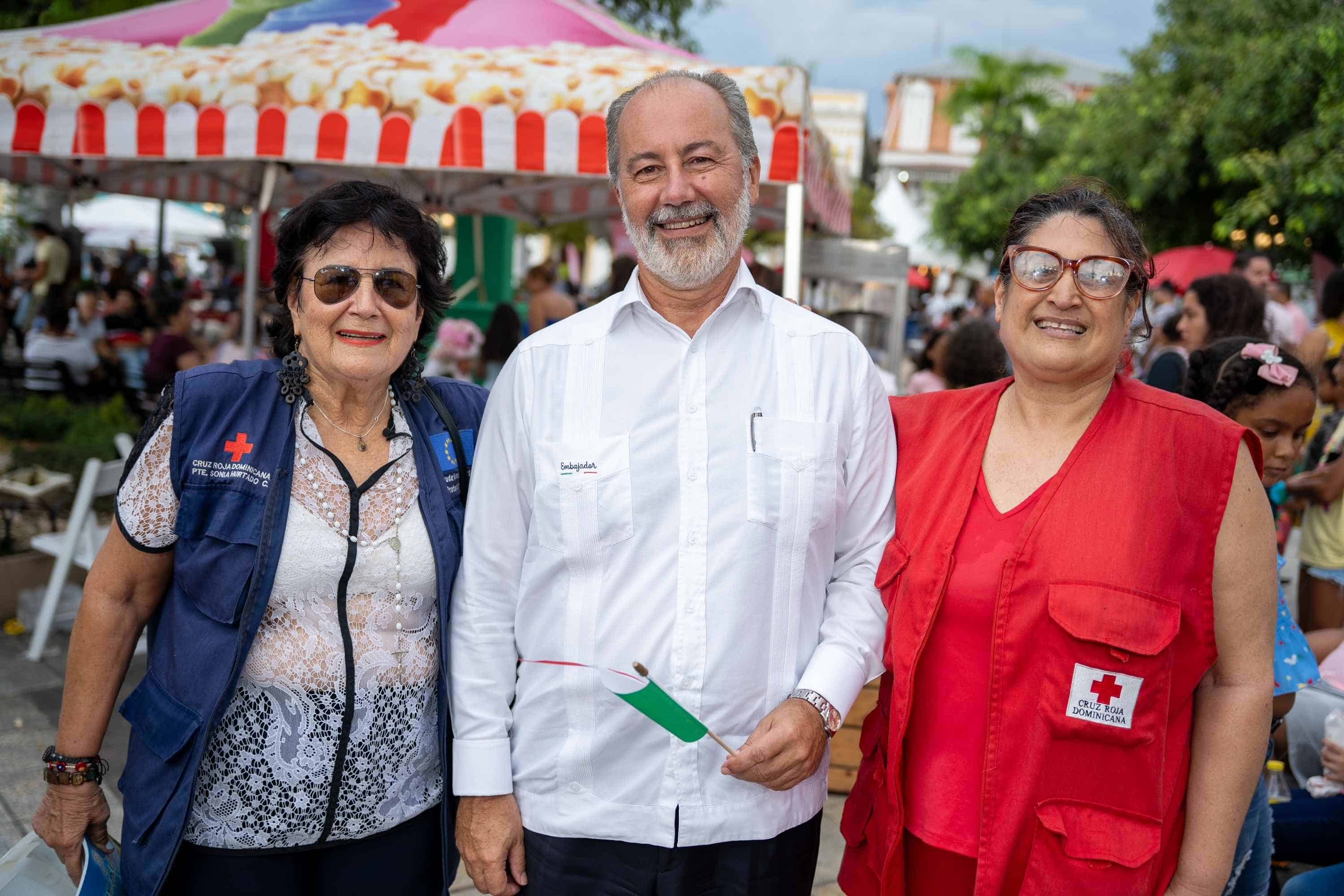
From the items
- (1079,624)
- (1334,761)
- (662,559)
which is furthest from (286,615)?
(1334,761)

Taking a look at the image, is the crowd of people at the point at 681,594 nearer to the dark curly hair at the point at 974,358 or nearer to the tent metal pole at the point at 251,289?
the dark curly hair at the point at 974,358

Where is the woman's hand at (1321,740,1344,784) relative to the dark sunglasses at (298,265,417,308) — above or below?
below

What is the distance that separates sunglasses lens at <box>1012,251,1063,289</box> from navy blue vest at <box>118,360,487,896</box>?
149 centimetres

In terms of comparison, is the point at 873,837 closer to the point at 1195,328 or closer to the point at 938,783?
the point at 938,783

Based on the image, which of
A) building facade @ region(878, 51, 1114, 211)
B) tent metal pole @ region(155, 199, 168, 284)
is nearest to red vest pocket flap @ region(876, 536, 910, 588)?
tent metal pole @ region(155, 199, 168, 284)

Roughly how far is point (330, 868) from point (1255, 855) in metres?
2.16

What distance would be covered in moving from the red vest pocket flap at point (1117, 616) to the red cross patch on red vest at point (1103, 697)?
0.06m

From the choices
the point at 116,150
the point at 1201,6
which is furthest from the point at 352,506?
the point at 1201,6

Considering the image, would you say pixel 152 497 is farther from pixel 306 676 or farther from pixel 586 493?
pixel 586 493

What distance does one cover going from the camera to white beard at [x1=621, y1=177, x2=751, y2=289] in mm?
2080

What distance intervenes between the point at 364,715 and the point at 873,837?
1060 mm

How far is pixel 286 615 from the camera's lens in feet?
6.69

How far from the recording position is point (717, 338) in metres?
2.12

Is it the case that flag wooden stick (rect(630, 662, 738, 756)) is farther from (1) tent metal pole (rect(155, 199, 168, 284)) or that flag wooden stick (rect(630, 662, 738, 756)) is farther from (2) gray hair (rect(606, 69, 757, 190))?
(1) tent metal pole (rect(155, 199, 168, 284))
